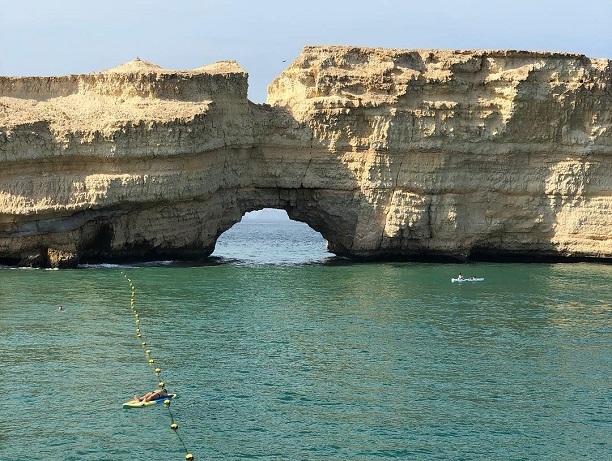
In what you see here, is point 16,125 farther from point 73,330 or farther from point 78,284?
point 73,330

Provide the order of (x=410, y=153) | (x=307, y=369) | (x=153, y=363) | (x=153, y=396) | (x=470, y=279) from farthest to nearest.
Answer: (x=410, y=153) < (x=470, y=279) < (x=153, y=363) < (x=307, y=369) < (x=153, y=396)

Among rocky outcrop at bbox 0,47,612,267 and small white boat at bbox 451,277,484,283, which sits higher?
rocky outcrop at bbox 0,47,612,267

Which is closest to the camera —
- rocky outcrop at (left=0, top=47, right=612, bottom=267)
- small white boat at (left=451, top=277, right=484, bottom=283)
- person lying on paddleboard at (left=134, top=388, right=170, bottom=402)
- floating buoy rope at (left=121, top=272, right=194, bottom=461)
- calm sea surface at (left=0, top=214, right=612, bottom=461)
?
floating buoy rope at (left=121, top=272, right=194, bottom=461)

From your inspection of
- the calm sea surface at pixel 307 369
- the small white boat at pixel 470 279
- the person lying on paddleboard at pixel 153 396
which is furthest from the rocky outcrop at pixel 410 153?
the person lying on paddleboard at pixel 153 396

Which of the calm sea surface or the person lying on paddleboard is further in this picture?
the person lying on paddleboard

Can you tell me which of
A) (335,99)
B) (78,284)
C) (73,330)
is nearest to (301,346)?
(73,330)

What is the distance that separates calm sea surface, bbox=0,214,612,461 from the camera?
1856cm

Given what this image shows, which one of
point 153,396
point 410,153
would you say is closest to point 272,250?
point 410,153

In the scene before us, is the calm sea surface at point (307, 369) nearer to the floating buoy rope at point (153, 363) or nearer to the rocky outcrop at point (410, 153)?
the floating buoy rope at point (153, 363)

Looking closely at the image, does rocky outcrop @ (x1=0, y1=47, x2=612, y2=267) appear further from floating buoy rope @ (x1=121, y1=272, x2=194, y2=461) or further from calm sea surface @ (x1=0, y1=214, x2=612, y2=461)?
floating buoy rope @ (x1=121, y1=272, x2=194, y2=461)

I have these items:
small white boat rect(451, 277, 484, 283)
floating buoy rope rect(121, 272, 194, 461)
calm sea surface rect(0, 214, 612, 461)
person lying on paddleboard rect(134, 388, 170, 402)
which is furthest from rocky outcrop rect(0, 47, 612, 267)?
person lying on paddleboard rect(134, 388, 170, 402)

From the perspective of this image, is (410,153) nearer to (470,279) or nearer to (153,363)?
(470,279)

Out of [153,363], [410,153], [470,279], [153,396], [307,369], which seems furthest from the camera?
[410,153]

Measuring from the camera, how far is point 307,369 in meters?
23.5
